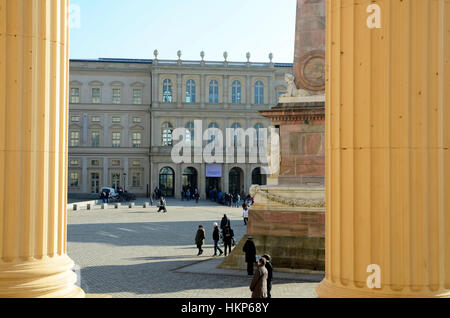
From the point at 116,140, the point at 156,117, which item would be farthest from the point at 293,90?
the point at 116,140

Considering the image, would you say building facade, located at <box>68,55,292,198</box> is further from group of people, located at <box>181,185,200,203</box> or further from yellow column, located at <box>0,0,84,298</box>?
yellow column, located at <box>0,0,84,298</box>

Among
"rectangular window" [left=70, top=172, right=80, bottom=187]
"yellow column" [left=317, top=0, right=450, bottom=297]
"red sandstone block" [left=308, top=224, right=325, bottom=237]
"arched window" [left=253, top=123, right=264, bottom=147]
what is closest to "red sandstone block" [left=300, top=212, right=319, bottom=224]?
"red sandstone block" [left=308, top=224, right=325, bottom=237]

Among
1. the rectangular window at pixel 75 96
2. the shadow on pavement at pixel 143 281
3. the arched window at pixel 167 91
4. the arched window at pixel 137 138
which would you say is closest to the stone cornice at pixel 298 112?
the shadow on pavement at pixel 143 281

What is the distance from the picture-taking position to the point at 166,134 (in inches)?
2707

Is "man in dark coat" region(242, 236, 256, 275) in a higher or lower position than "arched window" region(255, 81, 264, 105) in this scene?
lower

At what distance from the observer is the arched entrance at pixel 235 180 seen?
6888 cm

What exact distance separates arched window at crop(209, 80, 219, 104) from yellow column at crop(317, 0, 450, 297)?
214 ft

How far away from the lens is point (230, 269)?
16094 mm

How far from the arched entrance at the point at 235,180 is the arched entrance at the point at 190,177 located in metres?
4.48

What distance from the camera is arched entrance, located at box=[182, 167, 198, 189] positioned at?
68625 millimetres

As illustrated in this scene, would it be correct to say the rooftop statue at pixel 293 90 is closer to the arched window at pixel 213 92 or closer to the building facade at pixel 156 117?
the building facade at pixel 156 117

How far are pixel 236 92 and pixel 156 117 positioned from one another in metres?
10.8
